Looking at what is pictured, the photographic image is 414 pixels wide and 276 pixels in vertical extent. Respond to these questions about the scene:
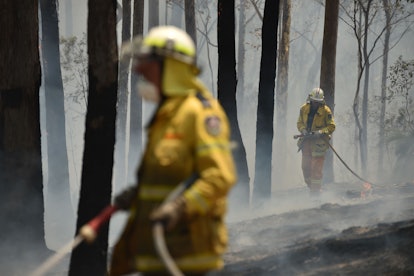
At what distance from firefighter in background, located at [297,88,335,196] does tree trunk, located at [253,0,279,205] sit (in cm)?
68

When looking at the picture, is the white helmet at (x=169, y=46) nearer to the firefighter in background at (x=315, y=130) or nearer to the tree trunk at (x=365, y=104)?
the firefighter in background at (x=315, y=130)

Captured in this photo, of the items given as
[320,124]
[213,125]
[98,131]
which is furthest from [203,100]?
[320,124]

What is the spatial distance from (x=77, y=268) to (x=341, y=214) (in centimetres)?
638

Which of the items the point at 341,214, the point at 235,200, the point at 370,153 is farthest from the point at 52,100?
the point at 370,153

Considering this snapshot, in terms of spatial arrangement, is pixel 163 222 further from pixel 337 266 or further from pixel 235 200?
pixel 235 200

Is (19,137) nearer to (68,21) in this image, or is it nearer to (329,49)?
(329,49)

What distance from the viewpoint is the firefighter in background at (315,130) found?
14.6 m

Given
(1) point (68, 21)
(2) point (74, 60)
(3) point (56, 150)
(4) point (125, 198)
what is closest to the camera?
(4) point (125, 198)

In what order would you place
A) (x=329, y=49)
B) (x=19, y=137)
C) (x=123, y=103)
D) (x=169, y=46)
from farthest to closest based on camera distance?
(x=123, y=103) → (x=329, y=49) → (x=19, y=137) → (x=169, y=46)

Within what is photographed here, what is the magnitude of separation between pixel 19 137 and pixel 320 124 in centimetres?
731

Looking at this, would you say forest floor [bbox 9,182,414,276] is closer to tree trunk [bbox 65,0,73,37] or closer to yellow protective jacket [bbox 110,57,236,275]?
yellow protective jacket [bbox 110,57,236,275]

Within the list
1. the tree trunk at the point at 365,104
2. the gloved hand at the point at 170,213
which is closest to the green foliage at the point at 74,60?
the tree trunk at the point at 365,104

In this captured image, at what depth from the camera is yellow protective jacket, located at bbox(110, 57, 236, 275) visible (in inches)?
142

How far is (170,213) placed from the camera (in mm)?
3467
